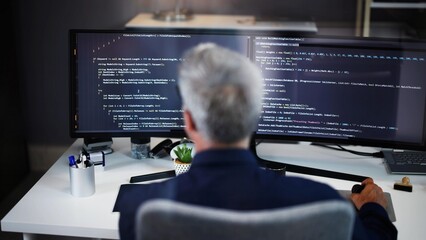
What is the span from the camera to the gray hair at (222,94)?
1066mm

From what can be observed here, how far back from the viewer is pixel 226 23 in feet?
12.1

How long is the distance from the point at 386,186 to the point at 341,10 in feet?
7.38

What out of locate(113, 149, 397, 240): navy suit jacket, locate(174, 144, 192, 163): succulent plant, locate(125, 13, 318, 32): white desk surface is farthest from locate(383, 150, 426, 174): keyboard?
locate(125, 13, 318, 32): white desk surface

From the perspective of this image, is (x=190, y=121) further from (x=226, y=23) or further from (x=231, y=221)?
(x=226, y=23)

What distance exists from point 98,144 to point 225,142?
1049mm

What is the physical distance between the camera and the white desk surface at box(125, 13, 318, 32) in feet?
11.9

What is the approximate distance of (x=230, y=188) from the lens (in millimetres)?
1075

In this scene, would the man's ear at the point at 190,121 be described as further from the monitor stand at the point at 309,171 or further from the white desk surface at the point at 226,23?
the white desk surface at the point at 226,23

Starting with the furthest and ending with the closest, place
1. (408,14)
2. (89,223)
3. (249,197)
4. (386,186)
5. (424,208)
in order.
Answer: (408,14), (386,186), (424,208), (89,223), (249,197)

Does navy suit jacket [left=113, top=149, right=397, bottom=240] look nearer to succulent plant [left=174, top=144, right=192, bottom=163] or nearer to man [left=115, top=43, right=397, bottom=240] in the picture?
man [left=115, top=43, right=397, bottom=240]

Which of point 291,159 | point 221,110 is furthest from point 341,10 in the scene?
point 221,110

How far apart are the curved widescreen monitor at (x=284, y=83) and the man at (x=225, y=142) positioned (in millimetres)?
754

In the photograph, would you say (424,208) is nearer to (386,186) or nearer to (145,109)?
(386,186)

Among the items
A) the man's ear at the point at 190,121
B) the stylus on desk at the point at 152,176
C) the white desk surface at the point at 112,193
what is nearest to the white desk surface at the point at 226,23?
the white desk surface at the point at 112,193
